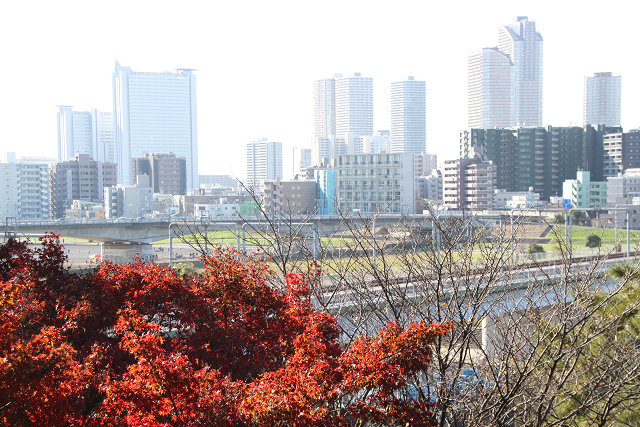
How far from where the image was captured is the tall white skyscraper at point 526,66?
187m

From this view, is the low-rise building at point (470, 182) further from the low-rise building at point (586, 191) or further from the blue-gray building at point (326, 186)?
the blue-gray building at point (326, 186)

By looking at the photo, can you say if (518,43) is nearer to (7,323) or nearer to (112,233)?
(112,233)

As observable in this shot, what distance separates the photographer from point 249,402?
14.3 ft

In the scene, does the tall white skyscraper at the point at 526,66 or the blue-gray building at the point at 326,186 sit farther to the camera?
the tall white skyscraper at the point at 526,66

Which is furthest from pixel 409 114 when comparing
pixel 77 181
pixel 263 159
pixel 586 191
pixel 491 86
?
pixel 586 191

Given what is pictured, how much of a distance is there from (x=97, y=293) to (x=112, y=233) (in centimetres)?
3969

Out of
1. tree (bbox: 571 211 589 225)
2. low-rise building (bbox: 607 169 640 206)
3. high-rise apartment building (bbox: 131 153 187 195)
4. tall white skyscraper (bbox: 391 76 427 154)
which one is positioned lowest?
tree (bbox: 571 211 589 225)

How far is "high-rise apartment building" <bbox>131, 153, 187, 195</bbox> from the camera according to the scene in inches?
4838

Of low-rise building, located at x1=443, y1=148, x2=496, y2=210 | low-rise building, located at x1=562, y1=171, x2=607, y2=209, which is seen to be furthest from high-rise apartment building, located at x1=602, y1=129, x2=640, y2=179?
low-rise building, located at x1=443, y1=148, x2=496, y2=210

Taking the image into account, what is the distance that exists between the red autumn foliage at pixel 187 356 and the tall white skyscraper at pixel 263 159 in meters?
162

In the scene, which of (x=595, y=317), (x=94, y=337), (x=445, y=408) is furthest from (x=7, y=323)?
(x=595, y=317)

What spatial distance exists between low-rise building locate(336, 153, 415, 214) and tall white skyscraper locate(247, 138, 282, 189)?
107 m

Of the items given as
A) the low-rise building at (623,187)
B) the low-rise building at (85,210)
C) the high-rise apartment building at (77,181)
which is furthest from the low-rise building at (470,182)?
the high-rise apartment building at (77,181)

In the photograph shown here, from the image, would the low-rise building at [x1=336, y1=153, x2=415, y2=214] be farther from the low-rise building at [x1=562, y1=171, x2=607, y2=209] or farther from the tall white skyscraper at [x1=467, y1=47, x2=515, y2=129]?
the tall white skyscraper at [x1=467, y1=47, x2=515, y2=129]
